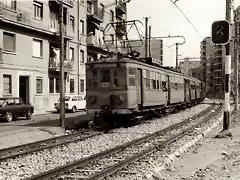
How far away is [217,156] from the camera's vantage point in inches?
396

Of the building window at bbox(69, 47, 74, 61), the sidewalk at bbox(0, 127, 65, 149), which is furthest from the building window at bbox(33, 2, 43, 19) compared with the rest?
the sidewalk at bbox(0, 127, 65, 149)

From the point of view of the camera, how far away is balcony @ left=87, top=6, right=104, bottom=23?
43216mm

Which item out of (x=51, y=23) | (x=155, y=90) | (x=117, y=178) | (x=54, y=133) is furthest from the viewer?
(x=51, y=23)

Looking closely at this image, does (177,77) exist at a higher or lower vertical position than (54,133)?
higher

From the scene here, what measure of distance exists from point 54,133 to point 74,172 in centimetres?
807

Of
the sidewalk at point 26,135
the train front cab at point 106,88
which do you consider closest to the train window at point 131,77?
the train front cab at point 106,88

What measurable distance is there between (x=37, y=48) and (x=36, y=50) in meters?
0.27

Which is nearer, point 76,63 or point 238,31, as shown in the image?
point 238,31

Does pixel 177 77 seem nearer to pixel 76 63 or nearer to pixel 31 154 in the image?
pixel 76 63

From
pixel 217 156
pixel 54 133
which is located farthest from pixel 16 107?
pixel 217 156

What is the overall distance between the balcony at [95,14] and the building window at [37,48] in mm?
11510

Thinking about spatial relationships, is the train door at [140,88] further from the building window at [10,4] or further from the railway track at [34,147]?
the building window at [10,4]

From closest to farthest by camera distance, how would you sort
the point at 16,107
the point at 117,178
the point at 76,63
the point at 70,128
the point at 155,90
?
the point at 117,178
the point at 70,128
the point at 155,90
the point at 16,107
the point at 76,63

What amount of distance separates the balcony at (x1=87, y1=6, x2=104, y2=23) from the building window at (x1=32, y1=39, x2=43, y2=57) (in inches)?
453
